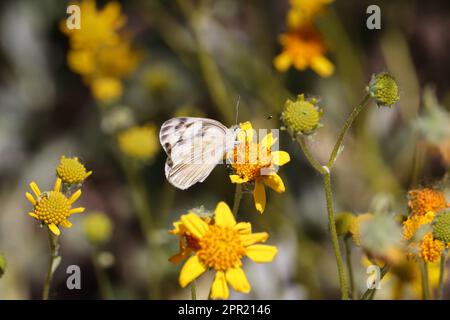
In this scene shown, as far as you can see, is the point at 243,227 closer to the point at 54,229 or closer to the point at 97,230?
the point at 54,229

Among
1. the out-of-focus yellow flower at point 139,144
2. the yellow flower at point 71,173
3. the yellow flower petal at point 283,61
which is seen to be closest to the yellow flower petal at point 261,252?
the yellow flower at point 71,173

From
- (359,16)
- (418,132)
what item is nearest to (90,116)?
(359,16)

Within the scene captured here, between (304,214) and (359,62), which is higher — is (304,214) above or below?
below

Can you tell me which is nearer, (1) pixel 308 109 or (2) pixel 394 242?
(2) pixel 394 242

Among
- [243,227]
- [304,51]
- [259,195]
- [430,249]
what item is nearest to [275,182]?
[259,195]
